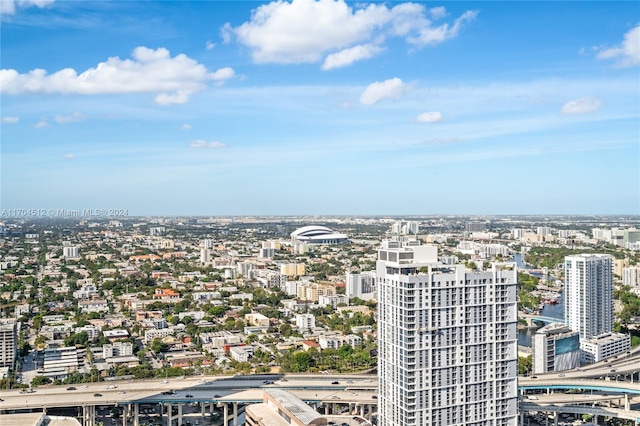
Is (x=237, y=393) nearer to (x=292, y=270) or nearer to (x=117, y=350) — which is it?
(x=117, y=350)

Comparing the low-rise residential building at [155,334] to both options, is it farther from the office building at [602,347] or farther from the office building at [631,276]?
the office building at [631,276]

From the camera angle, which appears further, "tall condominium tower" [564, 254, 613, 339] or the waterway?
the waterway

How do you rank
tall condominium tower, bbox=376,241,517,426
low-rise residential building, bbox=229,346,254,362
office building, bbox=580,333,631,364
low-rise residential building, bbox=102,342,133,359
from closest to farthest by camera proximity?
tall condominium tower, bbox=376,241,517,426 < office building, bbox=580,333,631,364 < low-rise residential building, bbox=229,346,254,362 < low-rise residential building, bbox=102,342,133,359

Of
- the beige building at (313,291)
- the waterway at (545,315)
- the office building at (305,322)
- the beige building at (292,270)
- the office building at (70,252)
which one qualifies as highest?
the office building at (70,252)

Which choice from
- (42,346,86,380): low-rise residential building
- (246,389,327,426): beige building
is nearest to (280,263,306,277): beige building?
(42,346,86,380): low-rise residential building

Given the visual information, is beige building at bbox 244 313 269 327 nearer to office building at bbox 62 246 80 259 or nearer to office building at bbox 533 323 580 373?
office building at bbox 533 323 580 373

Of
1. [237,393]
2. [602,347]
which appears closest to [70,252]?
[237,393]

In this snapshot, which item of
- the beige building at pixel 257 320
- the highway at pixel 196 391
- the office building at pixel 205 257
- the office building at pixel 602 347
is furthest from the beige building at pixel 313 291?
the highway at pixel 196 391
